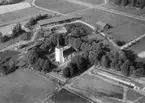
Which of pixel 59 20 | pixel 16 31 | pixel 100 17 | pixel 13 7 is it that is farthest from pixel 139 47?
pixel 13 7

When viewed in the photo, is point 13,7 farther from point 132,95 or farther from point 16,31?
point 132,95

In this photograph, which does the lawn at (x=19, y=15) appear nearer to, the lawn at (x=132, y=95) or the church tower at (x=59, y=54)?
the church tower at (x=59, y=54)

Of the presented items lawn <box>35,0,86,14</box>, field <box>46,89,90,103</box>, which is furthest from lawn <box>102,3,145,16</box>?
field <box>46,89,90,103</box>

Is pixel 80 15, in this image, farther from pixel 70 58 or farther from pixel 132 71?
pixel 132 71

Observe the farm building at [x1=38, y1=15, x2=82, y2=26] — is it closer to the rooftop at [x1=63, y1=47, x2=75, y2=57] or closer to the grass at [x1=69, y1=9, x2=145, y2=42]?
the grass at [x1=69, y1=9, x2=145, y2=42]

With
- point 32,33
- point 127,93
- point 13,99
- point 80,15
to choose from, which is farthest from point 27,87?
point 80,15

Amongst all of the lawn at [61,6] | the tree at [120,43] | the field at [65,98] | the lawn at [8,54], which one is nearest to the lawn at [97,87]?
the field at [65,98]
